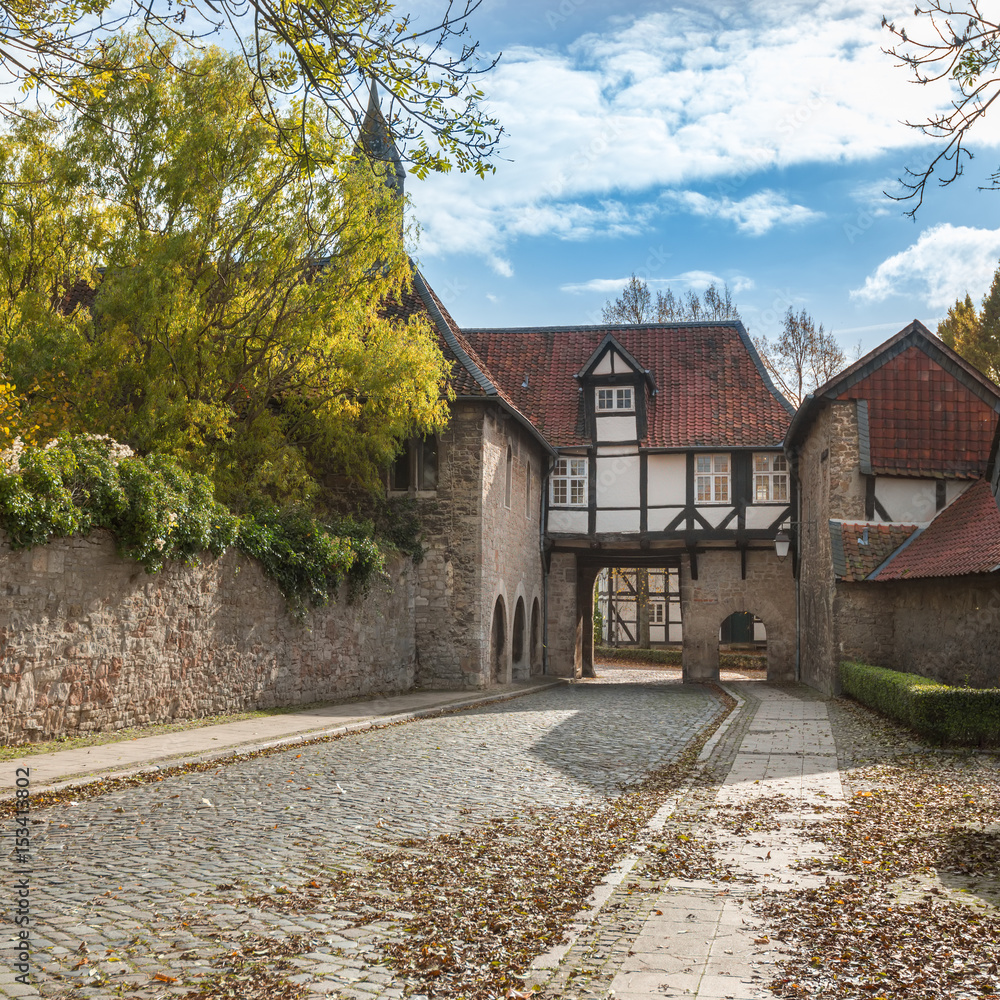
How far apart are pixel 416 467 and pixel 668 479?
8682 millimetres

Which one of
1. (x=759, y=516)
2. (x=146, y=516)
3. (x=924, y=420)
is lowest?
(x=146, y=516)

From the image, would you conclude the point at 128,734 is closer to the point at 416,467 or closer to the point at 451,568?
the point at 451,568

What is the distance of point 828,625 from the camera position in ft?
68.3

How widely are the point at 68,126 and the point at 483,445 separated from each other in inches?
371

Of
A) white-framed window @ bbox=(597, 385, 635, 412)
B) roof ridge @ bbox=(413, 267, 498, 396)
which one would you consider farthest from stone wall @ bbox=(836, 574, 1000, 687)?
white-framed window @ bbox=(597, 385, 635, 412)

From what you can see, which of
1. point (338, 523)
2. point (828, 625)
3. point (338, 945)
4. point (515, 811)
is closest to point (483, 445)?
point (338, 523)

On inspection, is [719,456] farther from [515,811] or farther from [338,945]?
[338,945]

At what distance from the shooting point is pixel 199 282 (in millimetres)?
16250

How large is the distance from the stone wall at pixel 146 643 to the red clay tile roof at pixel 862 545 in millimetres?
9278

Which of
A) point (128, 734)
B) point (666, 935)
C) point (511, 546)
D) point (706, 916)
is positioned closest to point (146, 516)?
point (128, 734)

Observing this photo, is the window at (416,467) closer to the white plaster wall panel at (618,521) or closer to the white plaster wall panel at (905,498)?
the white plaster wall panel at (618,521)

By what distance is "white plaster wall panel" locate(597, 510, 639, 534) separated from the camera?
2750 cm

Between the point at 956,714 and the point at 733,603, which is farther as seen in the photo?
the point at 733,603

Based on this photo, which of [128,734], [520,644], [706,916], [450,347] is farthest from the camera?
[520,644]
